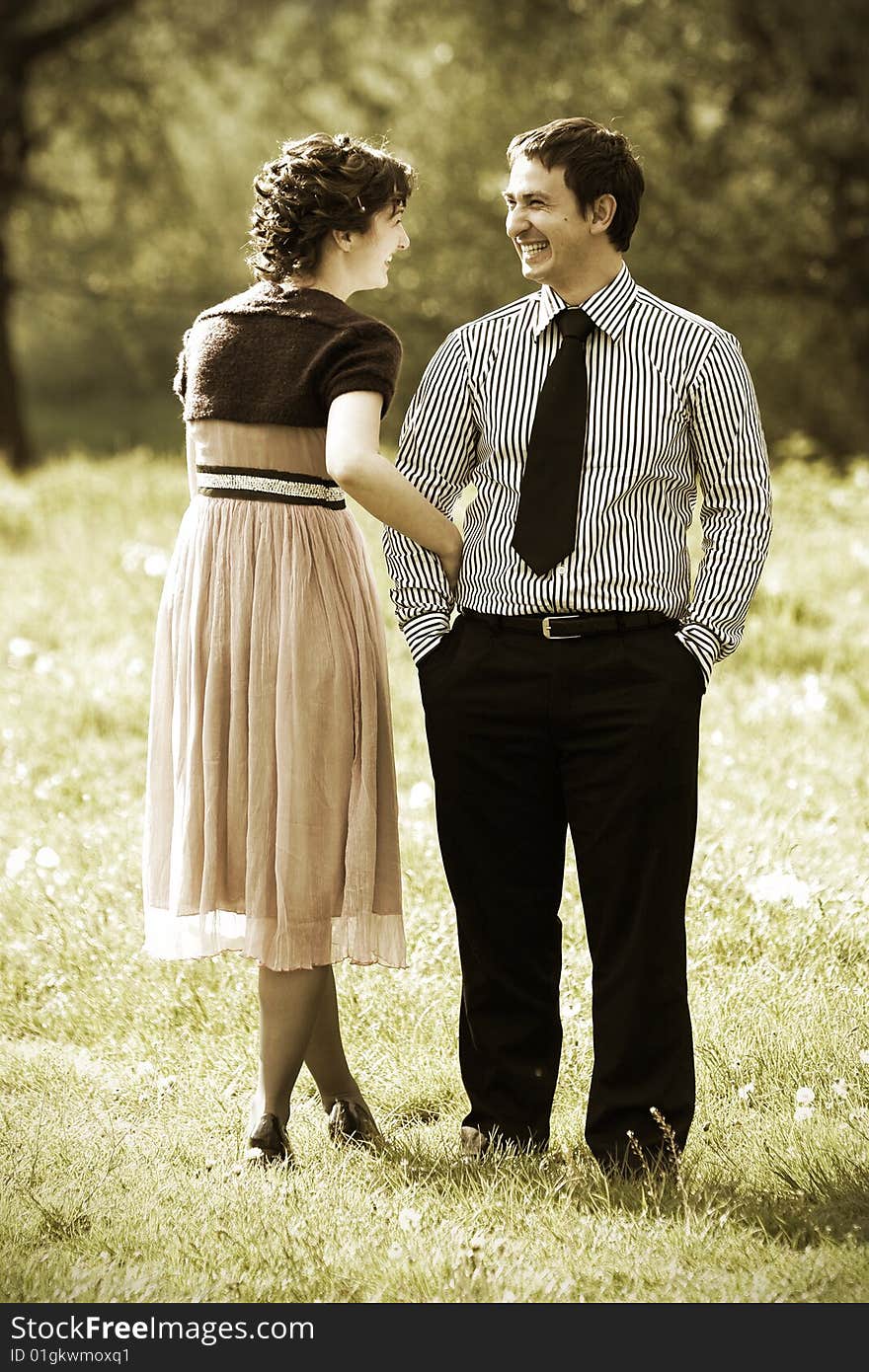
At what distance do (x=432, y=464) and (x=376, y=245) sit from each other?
53 cm

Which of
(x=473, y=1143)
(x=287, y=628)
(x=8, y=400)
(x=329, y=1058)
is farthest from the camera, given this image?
(x=8, y=400)

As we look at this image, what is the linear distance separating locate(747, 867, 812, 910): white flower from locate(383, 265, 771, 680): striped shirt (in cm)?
144

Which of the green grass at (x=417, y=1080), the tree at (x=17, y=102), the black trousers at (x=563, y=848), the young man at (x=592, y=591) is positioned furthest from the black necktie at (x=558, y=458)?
the tree at (x=17, y=102)

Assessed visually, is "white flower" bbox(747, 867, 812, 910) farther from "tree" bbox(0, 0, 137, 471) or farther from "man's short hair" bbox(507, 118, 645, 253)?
"tree" bbox(0, 0, 137, 471)

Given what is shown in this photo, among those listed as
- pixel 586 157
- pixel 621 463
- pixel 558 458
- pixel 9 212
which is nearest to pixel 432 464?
pixel 558 458

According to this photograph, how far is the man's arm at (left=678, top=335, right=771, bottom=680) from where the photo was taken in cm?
352

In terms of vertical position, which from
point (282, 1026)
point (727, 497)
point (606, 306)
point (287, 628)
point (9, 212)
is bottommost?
point (282, 1026)

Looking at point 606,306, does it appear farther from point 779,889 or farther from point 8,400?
point 8,400

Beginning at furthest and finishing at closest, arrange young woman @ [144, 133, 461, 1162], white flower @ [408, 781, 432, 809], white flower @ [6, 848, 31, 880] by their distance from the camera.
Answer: white flower @ [408, 781, 432, 809] < white flower @ [6, 848, 31, 880] < young woman @ [144, 133, 461, 1162]

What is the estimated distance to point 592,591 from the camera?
3496 mm

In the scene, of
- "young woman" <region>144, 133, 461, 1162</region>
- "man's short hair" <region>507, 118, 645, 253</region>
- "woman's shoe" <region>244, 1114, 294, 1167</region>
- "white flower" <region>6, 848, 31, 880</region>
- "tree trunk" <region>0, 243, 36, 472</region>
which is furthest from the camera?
"tree trunk" <region>0, 243, 36, 472</region>

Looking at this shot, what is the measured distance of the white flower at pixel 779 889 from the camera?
4.79 metres

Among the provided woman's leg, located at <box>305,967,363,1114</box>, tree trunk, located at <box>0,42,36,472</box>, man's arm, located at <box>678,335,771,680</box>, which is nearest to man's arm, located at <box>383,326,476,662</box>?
man's arm, located at <box>678,335,771,680</box>
